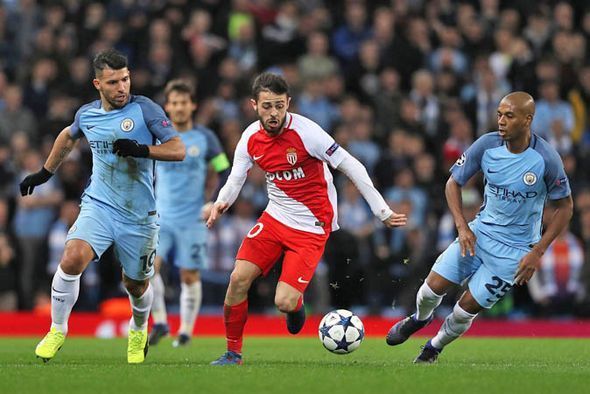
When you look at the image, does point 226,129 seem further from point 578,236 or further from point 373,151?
point 578,236

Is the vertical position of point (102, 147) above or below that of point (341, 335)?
above

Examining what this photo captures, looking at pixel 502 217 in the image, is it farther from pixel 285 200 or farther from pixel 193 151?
pixel 193 151

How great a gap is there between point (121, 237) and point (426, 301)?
284cm

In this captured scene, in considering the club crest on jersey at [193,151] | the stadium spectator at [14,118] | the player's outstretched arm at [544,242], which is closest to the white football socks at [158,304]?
the club crest on jersey at [193,151]

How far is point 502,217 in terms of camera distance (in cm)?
1089

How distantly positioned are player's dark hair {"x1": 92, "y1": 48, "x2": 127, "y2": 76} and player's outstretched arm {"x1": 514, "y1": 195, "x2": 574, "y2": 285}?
397cm

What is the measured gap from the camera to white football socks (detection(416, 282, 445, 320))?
1091 cm

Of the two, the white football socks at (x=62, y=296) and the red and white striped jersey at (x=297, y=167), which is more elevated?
the red and white striped jersey at (x=297, y=167)

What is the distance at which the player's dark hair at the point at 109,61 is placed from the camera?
10.5 meters

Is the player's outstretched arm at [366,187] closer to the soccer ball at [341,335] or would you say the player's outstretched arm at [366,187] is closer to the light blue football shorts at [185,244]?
the soccer ball at [341,335]

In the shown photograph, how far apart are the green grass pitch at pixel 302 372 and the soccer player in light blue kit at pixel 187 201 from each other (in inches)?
31.9

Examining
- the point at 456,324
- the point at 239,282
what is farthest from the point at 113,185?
the point at 456,324

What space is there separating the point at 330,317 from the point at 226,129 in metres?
8.44

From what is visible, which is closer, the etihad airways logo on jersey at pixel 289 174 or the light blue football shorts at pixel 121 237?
the light blue football shorts at pixel 121 237
